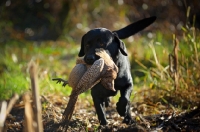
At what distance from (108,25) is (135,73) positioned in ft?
14.6

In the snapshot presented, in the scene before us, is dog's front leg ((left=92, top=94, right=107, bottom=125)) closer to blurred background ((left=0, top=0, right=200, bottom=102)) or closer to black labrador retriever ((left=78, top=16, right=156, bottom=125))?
black labrador retriever ((left=78, top=16, right=156, bottom=125))

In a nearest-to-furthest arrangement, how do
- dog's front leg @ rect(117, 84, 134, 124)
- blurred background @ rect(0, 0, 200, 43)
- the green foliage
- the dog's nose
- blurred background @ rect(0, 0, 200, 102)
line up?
the dog's nose → dog's front leg @ rect(117, 84, 134, 124) → the green foliage → blurred background @ rect(0, 0, 200, 102) → blurred background @ rect(0, 0, 200, 43)

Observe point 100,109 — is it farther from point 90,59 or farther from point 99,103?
point 90,59

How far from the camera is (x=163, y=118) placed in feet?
15.1

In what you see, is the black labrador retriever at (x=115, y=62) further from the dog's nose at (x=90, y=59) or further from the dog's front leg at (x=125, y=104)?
the dog's nose at (x=90, y=59)

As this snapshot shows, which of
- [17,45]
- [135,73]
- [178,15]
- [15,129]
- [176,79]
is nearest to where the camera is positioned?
[15,129]

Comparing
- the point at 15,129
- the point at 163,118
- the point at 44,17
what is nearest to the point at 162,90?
the point at 163,118

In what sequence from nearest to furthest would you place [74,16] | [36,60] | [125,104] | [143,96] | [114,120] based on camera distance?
[125,104] < [114,120] < [143,96] < [36,60] < [74,16]

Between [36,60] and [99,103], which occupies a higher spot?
[36,60]

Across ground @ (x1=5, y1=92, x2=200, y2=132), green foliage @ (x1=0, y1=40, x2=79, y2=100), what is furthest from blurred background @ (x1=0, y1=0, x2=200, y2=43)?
ground @ (x1=5, y1=92, x2=200, y2=132)

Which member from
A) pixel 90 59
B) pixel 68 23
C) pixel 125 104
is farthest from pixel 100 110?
pixel 68 23

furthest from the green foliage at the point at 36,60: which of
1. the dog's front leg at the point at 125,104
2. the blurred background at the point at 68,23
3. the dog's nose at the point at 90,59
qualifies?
the dog's nose at the point at 90,59

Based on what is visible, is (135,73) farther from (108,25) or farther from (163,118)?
(108,25)

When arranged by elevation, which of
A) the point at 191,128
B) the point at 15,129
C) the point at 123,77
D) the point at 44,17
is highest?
the point at 44,17
